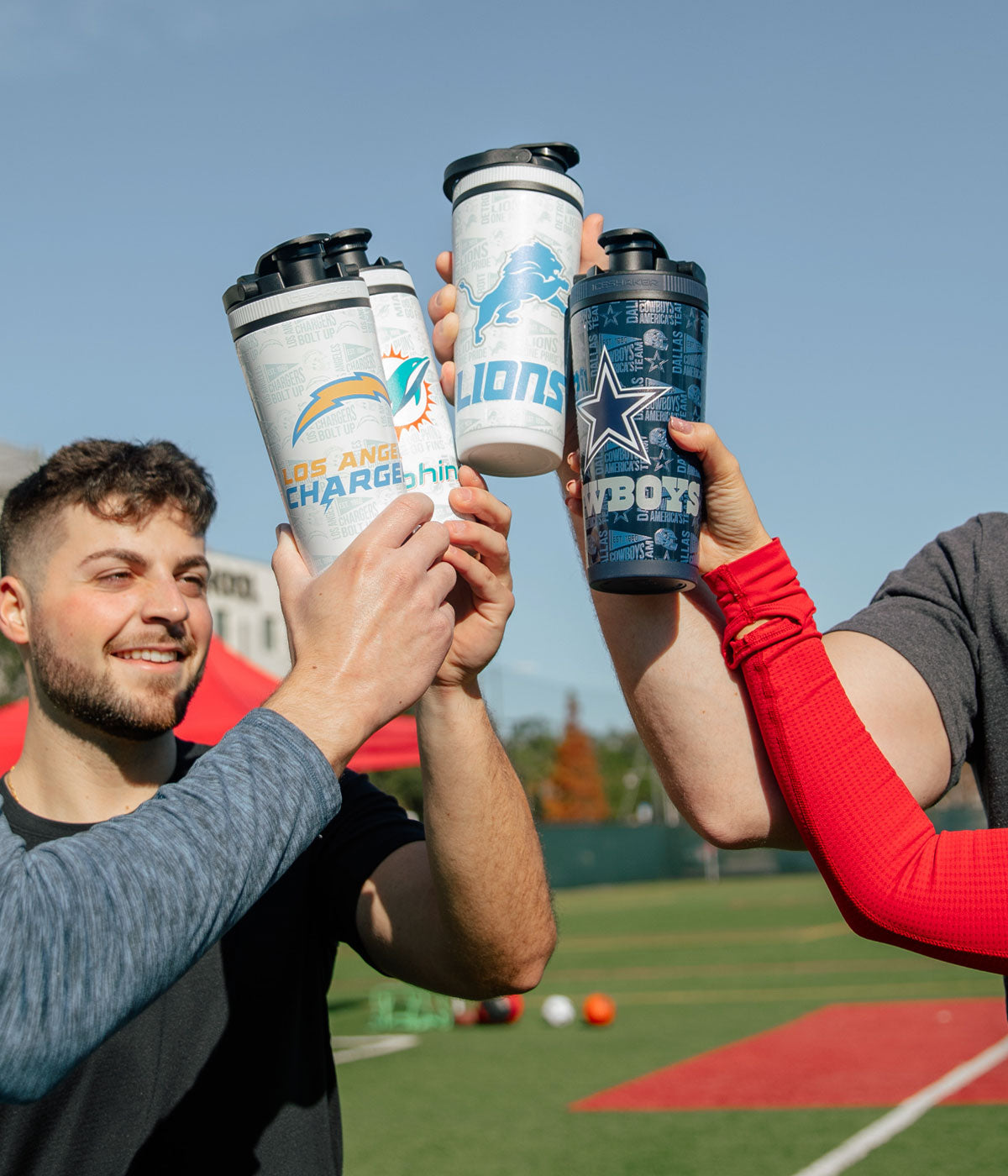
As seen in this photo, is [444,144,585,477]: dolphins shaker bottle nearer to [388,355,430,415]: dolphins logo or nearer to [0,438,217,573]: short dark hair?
[388,355,430,415]: dolphins logo

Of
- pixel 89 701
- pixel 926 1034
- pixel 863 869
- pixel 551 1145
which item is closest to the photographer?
pixel 863 869

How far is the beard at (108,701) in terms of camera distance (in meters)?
2.69

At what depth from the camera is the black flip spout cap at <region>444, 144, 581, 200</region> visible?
182cm

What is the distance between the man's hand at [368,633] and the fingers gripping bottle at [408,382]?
0.43 feet

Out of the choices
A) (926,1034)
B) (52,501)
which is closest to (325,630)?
(52,501)

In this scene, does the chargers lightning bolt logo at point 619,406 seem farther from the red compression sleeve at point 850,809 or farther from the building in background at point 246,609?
the building in background at point 246,609

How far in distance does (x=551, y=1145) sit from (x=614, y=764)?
3819 inches

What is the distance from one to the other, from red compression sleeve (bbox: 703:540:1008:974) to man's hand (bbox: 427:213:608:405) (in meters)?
0.57

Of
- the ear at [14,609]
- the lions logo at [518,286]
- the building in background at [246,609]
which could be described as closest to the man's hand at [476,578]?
the lions logo at [518,286]

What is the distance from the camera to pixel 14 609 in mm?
2992

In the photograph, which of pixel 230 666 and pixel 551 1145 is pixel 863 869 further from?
pixel 230 666

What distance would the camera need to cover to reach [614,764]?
103 m

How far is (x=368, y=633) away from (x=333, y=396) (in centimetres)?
35

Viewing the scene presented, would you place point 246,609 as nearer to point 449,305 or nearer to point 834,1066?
point 834,1066
